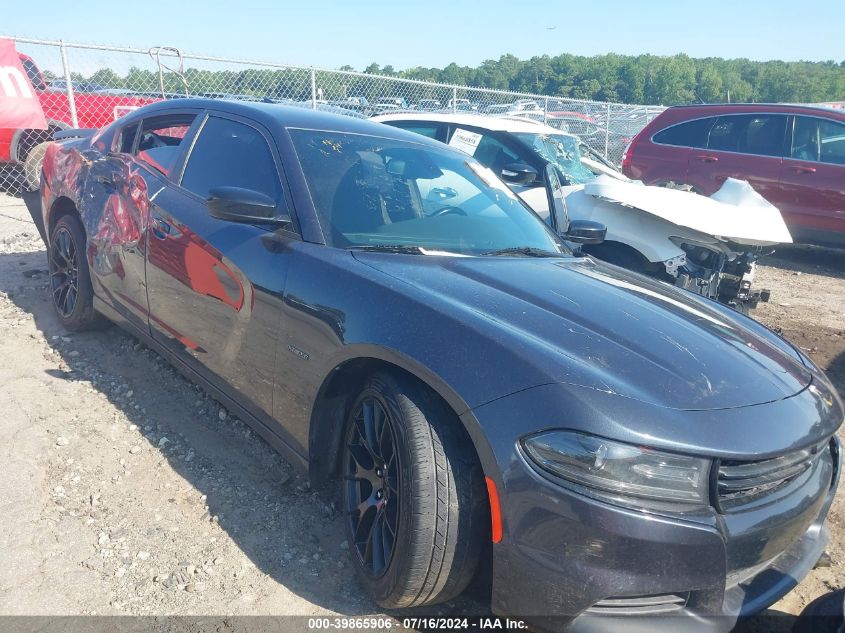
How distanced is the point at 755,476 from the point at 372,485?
122cm

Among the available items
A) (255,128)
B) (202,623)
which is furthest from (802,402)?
(255,128)

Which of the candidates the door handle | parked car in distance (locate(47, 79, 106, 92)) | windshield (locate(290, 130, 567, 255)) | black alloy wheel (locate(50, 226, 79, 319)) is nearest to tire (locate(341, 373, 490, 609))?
windshield (locate(290, 130, 567, 255))

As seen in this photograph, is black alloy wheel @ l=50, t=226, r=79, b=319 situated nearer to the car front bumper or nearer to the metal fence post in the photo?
the car front bumper

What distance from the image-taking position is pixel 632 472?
186 centimetres

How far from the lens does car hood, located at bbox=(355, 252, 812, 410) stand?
2043 millimetres

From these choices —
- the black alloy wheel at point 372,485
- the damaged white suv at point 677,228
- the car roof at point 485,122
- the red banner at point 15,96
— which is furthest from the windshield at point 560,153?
the red banner at point 15,96

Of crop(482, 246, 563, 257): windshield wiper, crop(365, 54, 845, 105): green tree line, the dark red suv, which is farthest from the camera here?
crop(365, 54, 845, 105): green tree line

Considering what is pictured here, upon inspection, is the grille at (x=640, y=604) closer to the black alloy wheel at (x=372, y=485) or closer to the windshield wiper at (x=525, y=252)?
the black alloy wheel at (x=372, y=485)

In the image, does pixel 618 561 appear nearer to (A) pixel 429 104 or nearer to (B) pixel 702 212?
(B) pixel 702 212

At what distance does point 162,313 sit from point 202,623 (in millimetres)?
1714

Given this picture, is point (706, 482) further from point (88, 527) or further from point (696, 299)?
point (88, 527)

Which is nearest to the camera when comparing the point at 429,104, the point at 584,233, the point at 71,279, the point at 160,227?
the point at 160,227

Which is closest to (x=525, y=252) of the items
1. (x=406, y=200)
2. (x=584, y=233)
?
(x=406, y=200)

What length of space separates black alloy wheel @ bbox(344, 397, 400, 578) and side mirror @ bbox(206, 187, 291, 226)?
89cm
